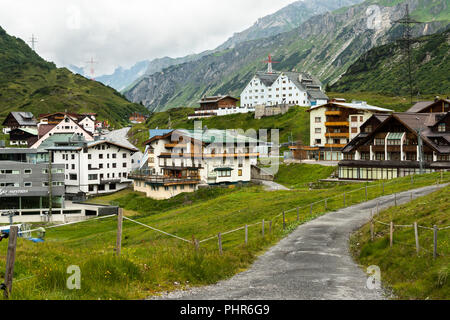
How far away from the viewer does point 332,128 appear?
346 feet

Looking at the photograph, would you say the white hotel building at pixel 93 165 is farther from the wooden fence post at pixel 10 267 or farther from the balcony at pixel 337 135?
the wooden fence post at pixel 10 267

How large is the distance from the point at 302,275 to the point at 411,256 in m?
4.74

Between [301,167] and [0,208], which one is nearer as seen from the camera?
[0,208]

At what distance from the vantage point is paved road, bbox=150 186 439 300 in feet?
52.1

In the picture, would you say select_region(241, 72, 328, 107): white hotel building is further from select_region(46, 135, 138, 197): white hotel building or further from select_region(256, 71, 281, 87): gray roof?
select_region(46, 135, 138, 197): white hotel building

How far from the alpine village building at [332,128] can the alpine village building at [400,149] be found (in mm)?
18313

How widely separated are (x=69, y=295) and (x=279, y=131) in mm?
116157

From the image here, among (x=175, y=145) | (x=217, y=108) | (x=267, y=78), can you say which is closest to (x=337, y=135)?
(x=175, y=145)

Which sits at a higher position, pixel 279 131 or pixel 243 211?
pixel 279 131

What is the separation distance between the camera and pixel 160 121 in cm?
18488

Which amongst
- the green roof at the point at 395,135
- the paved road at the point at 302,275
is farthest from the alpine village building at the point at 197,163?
the paved road at the point at 302,275

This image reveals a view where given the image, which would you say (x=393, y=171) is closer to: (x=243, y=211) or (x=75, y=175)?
(x=243, y=211)

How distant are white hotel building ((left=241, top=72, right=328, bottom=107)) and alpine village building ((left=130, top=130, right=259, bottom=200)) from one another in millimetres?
72786
